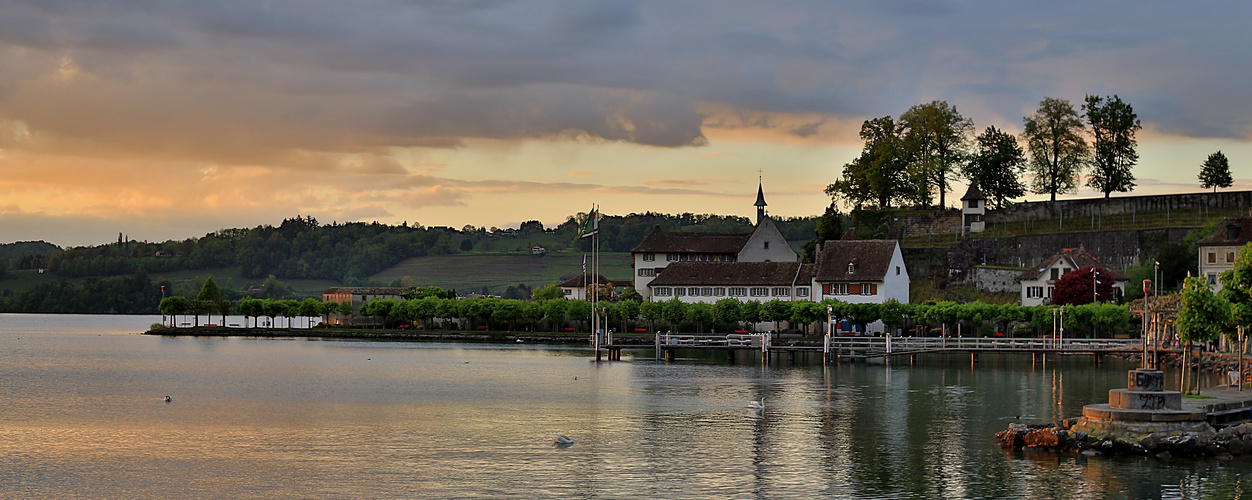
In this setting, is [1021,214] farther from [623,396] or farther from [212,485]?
[212,485]

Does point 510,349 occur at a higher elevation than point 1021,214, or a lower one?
lower

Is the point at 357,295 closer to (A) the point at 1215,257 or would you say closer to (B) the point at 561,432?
(A) the point at 1215,257

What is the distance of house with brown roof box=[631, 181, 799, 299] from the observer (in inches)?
5472

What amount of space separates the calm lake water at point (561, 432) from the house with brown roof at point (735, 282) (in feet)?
118

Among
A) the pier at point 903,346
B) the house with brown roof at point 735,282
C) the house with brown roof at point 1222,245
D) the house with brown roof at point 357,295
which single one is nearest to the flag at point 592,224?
the pier at point 903,346

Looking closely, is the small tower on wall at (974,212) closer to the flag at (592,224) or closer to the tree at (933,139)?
the tree at (933,139)

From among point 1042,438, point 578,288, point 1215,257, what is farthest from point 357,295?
point 1042,438

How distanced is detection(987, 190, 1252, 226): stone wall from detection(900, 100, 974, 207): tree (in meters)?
7.48

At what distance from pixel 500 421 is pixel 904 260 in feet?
274

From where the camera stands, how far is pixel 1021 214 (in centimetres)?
12794

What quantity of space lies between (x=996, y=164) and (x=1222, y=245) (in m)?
30.9

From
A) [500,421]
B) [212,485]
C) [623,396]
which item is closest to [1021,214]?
[623,396]

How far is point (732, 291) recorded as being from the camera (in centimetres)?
12444

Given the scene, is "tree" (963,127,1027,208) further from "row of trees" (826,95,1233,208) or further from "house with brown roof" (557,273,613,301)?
"house with brown roof" (557,273,613,301)
